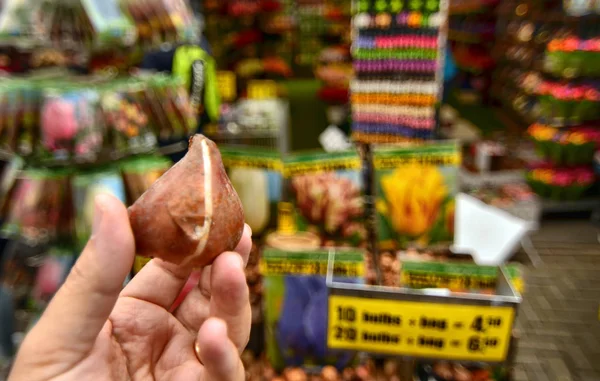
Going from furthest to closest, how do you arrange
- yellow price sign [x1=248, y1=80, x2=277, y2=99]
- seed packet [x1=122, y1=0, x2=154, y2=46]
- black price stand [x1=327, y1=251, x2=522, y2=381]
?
yellow price sign [x1=248, y1=80, x2=277, y2=99] < seed packet [x1=122, y1=0, x2=154, y2=46] < black price stand [x1=327, y1=251, x2=522, y2=381]

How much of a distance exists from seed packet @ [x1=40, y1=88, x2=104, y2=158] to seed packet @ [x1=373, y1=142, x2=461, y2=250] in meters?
1.18

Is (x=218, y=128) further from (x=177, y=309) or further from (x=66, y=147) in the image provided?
(x=177, y=309)

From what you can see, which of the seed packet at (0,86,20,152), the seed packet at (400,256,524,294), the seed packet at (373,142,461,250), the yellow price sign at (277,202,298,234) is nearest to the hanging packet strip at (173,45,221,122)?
the seed packet at (0,86,20,152)

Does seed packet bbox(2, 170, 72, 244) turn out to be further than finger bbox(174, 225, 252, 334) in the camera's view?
Yes

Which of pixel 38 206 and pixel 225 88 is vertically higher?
pixel 225 88

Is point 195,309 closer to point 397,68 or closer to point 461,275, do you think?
point 461,275

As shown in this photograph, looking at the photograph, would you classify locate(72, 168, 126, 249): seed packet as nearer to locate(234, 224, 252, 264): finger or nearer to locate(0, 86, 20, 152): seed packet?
locate(0, 86, 20, 152): seed packet

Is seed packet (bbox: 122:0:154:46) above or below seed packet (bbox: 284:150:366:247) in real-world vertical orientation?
above

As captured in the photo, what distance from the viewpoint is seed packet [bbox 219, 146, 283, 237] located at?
6.13 ft

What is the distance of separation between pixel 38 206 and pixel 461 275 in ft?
5.47

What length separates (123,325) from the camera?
0.81 m

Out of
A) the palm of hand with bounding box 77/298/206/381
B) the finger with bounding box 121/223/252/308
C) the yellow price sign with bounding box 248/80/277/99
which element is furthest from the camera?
the yellow price sign with bounding box 248/80/277/99

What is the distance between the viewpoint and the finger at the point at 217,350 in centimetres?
61

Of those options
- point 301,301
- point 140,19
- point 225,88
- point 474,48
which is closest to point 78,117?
point 140,19
